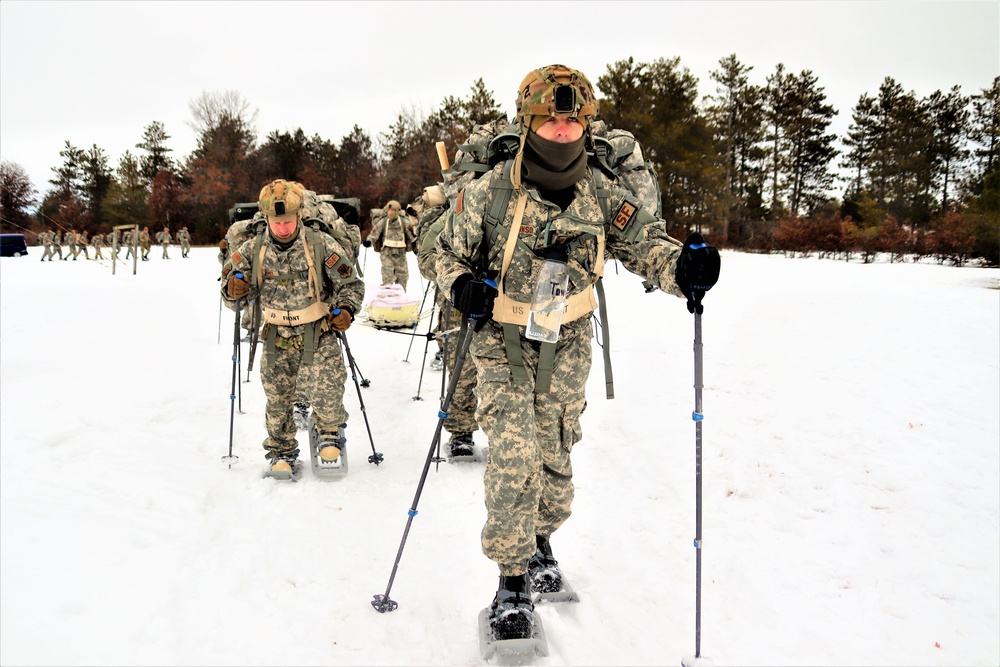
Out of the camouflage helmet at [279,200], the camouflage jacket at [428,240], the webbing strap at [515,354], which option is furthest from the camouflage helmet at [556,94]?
the camouflage helmet at [279,200]

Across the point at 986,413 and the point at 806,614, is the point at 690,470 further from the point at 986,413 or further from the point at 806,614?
the point at 986,413

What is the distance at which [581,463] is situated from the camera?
19.0 feet

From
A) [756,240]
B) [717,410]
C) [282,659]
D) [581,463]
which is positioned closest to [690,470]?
[581,463]

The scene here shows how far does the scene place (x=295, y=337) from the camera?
5293 millimetres

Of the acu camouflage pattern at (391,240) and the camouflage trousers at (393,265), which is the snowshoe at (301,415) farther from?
the camouflage trousers at (393,265)

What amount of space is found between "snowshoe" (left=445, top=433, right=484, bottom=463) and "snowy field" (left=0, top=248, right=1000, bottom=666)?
0.55ft

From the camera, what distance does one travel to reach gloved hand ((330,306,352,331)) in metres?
5.24

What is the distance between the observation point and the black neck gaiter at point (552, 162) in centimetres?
300

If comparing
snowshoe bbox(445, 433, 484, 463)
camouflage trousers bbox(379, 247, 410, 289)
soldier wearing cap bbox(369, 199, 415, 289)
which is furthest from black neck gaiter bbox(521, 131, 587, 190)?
camouflage trousers bbox(379, 247, 410, 289)

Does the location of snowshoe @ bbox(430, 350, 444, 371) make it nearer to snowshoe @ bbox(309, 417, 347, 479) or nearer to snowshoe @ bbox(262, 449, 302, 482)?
snowshoe @ bbox(309, 417, 347, 479)

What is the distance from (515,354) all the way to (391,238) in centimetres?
1000

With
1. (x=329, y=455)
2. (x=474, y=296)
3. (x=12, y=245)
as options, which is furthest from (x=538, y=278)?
(x=12, y=245)

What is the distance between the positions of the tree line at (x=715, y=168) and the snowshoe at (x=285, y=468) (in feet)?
42.4

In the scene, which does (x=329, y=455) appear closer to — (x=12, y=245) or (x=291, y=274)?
(x=291, y=274)
